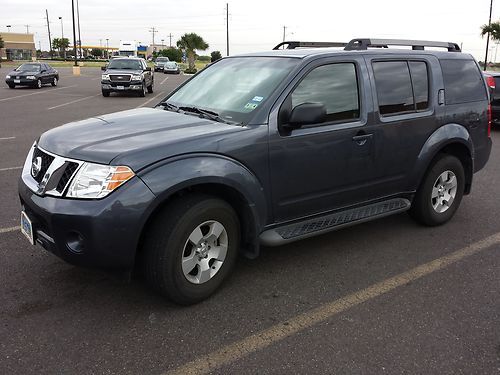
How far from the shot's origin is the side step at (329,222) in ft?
12.2

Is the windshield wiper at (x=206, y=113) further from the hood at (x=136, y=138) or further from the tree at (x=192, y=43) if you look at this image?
the tree at (x=192, y=43)

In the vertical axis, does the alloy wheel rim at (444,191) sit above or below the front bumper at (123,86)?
below

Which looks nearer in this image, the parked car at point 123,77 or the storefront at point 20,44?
the parked car at point 123,77

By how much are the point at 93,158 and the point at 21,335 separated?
1212mm

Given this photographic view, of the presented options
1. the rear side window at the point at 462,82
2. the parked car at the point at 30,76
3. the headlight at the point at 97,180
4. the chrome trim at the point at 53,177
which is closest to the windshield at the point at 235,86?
the headlight at the point at 97,180

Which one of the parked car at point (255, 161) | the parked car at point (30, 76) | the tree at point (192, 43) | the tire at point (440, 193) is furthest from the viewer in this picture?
the tree at point (192, 43)

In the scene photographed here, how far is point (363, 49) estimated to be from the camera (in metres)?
4.45

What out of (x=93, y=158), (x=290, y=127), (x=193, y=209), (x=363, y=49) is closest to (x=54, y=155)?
(x=93, y=158)

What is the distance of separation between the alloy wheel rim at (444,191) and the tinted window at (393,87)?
0.93 meters

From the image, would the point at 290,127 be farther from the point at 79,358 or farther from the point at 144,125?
the point at 79,358

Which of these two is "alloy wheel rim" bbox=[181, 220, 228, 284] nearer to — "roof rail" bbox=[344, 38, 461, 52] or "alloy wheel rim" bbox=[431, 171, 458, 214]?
"roof rail" bbox=[344, 38, 461, 52]

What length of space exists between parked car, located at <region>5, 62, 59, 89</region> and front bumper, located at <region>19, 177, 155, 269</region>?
2480 cm

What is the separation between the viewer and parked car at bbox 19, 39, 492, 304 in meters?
3.04

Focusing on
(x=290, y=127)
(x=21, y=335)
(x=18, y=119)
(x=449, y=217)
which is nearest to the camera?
(x=21, y=335)
